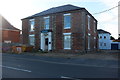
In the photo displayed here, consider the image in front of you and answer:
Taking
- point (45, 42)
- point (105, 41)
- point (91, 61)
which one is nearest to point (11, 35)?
point (45, 42)

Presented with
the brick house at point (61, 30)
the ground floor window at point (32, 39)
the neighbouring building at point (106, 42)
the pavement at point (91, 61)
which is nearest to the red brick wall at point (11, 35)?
the brick house at point (61, 30)

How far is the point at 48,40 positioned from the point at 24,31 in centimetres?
694

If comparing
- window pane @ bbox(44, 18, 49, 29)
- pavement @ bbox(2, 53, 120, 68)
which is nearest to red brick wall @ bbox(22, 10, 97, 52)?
window pane @ bbox(44, 18, 49, 29)

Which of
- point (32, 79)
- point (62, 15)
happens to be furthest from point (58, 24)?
point (32, 79)

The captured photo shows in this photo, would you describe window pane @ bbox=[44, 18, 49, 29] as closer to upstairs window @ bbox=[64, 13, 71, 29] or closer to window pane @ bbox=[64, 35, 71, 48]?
upstairs window @ bbox=[64, 13, 71, 29]

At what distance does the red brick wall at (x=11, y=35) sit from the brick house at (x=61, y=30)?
11.4 m

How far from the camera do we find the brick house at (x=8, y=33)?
121ft

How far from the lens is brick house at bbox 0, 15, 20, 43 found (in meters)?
37.0

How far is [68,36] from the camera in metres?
22.9

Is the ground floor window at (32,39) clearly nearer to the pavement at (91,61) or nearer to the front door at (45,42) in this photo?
the front door at (45,42)

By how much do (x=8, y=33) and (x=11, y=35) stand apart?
949 millimetres

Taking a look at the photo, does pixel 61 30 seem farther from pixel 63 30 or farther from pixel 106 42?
pixel 106 42

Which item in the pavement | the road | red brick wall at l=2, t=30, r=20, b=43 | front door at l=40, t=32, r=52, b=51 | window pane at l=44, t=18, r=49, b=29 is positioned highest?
window pane at l=44, t=18, r=49, b=29

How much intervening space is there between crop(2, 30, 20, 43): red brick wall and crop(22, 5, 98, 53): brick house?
448 inches
